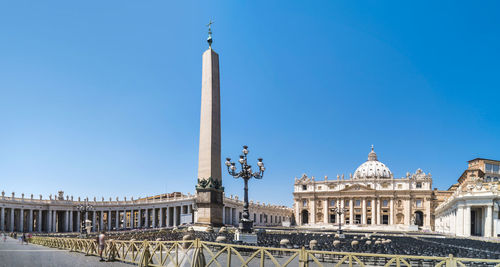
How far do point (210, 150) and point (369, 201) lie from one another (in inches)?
3111

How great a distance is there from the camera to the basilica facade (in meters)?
91.6

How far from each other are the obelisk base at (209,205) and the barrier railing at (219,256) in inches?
315

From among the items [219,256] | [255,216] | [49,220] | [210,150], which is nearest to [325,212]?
[255,216]

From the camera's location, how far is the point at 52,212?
59.5m

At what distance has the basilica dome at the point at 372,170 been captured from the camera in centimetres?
11704

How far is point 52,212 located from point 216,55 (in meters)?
46.5

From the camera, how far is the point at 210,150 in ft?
85.4

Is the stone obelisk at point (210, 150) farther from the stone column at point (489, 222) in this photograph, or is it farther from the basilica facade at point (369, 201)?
the basilica facade at point (369, 201)

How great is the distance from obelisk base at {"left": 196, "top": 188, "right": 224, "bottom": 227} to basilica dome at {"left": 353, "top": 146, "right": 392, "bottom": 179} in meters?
94.4

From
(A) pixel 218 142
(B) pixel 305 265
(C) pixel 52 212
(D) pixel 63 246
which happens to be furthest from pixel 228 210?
(B) pixel 305 265

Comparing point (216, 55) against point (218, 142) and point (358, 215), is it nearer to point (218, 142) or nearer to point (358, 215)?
point (218, 142)

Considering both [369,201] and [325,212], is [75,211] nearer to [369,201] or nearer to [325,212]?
[325,212]

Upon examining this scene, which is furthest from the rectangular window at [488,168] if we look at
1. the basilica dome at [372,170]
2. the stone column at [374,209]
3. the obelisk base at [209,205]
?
the obelisk base at [209,205]

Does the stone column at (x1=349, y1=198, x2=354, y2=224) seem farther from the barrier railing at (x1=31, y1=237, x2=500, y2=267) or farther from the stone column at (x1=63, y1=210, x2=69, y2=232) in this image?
the barrier railing at (x1=31, y1=237, x2=500, y2=267)
